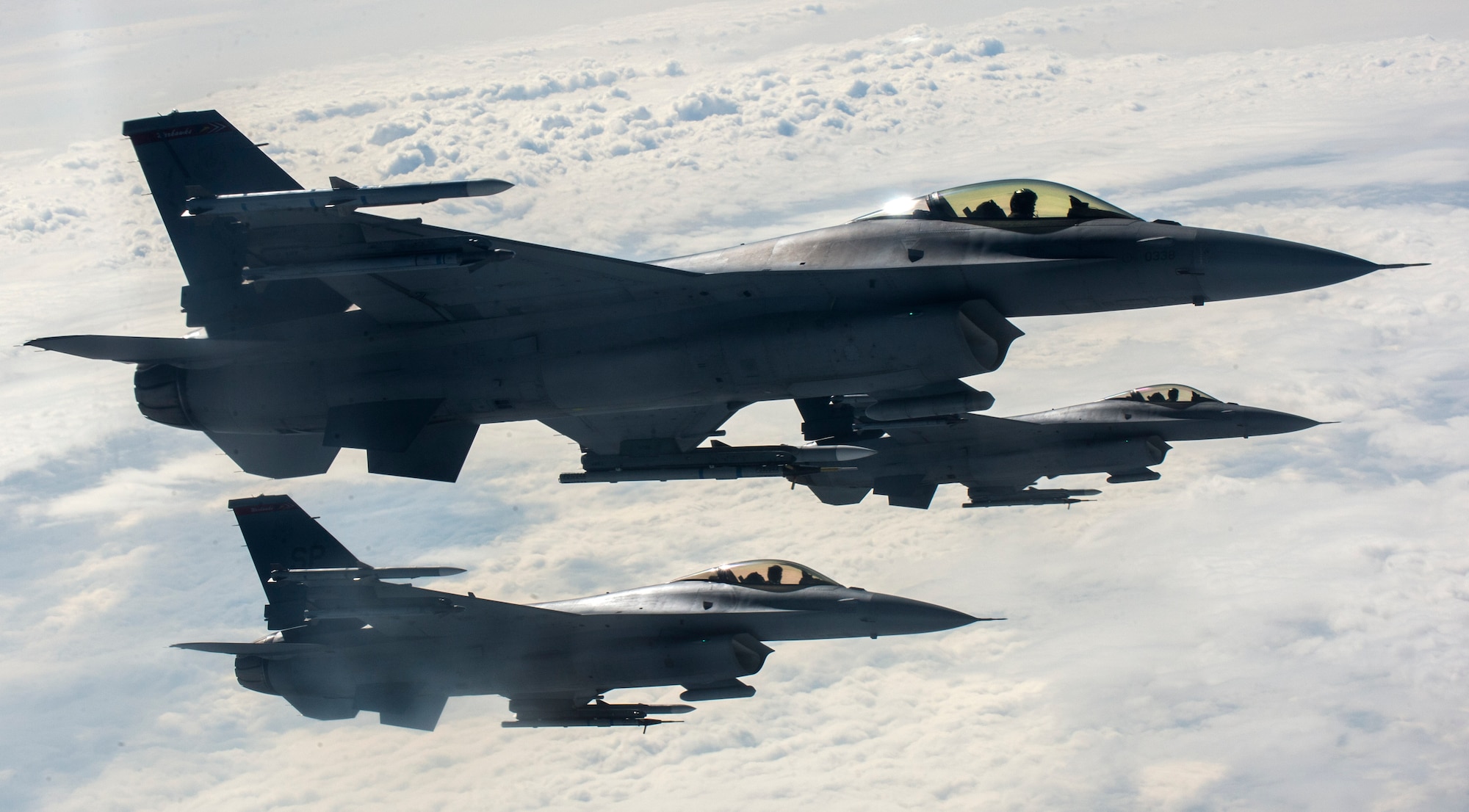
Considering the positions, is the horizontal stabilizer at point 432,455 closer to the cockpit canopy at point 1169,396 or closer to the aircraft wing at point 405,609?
the aircraft wing at point 405,609

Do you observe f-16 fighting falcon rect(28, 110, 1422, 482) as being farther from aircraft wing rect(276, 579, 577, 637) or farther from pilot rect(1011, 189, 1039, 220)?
aircraft wing rect(276, 579, 577, 637)

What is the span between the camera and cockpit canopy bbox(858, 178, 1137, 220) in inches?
619

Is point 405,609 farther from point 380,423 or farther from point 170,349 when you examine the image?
point 170,349

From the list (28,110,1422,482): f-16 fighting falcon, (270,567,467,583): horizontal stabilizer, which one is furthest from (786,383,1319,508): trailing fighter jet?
(270,567,467,583): horizontal stabilizer

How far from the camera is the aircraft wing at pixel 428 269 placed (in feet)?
50.4

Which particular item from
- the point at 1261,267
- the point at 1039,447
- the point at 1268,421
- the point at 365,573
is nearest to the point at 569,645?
the point at 365,573

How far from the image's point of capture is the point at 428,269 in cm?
1550

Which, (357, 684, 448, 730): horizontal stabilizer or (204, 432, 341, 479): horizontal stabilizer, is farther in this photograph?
(357, 684, 448, 730): horizontal stabilizer

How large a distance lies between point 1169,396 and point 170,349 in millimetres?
Answer: 27745

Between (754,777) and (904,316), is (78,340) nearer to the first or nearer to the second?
(904,316)

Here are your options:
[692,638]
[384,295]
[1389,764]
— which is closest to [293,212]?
[384,295]

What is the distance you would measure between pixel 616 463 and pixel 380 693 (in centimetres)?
1299

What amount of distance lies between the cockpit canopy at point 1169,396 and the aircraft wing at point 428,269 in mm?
21293

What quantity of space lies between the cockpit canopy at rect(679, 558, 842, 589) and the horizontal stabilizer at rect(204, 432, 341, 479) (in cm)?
1091
